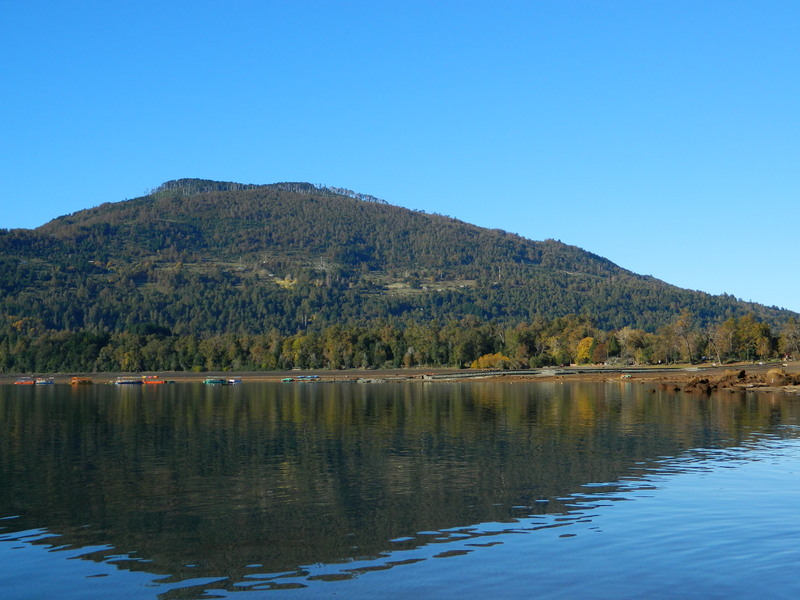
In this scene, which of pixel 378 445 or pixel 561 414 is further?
pixel 561 414

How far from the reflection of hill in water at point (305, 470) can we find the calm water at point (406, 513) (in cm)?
15

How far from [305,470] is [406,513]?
11.3 m

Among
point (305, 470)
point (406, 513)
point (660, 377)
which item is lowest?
point (406, 513)

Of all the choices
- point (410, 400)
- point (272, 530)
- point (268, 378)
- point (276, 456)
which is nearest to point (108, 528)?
point (272, 530)

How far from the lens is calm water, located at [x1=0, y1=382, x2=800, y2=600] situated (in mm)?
21266

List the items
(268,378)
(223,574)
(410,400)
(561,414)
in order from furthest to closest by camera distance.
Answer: (268,378) < (410,400) < (561,414) < (223,574)

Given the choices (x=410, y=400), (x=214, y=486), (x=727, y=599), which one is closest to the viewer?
(x=727, y=599)

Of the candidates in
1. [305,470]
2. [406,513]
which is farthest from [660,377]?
[406,513]

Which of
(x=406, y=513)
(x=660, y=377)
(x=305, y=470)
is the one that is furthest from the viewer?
(x=660, y=377)

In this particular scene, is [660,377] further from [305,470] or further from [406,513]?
[406,513]

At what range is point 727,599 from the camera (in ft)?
64.2

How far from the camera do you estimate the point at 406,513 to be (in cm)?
2917

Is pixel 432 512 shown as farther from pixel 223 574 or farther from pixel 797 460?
pixel 797 460

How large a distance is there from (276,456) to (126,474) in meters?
8.68
